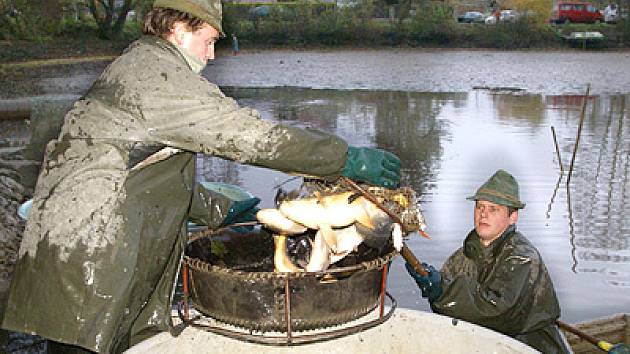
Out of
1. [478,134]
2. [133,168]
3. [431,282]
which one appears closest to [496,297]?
[431,282]

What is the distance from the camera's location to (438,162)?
43.0 ft

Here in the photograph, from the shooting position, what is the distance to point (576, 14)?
53.1 meters

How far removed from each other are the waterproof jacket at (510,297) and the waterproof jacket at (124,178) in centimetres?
132

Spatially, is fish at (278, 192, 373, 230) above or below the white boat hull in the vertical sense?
above

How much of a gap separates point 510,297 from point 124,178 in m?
2.14

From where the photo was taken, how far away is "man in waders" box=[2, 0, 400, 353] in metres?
2.99

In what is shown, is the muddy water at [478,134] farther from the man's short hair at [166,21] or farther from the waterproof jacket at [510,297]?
the man's short hair at [166,21]

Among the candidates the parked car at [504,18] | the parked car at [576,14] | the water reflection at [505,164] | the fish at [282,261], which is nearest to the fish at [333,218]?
the fish at [282,261]

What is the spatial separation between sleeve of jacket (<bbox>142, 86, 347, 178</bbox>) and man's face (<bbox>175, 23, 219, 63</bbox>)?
34 cm

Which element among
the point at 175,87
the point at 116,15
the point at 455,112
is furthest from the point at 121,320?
the point at 116,15

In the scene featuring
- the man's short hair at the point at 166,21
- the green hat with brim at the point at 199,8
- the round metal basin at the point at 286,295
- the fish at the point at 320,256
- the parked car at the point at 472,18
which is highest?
the green hat with brim at the point at 199,8

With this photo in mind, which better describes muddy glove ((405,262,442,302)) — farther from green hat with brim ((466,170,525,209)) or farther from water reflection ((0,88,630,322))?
water reflection ((0,88,630,322))

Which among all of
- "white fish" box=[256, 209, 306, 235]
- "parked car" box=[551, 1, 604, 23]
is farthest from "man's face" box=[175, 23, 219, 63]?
"parked car" box=[551, 1, 604, 23]

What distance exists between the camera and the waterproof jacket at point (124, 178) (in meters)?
2.98
